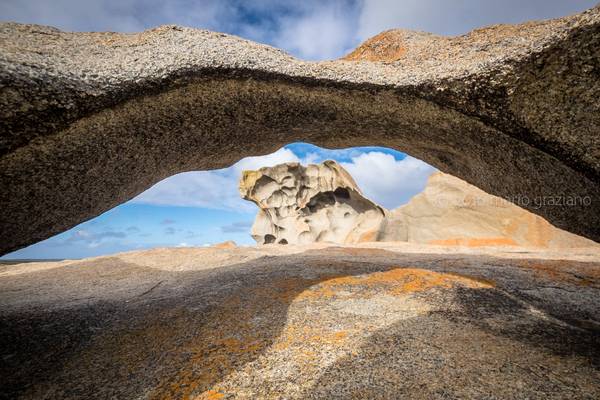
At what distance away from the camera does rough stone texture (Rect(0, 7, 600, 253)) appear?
2906 mm

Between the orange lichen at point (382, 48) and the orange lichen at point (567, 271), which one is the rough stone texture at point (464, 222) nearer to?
the orange lichen at point (567, 271)

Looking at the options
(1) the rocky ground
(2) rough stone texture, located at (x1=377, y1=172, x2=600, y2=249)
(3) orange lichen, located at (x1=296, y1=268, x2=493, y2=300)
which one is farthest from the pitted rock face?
(3) orange lichen, located at (x1=296, y1=268, x2=493, y2=300)

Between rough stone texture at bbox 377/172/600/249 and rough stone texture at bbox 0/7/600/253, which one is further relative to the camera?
rough stone texture at bbox 377/172/600/249

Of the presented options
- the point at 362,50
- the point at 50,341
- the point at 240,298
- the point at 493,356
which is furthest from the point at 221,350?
the point at 362,50

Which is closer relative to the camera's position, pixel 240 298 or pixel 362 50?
pixel 240 298

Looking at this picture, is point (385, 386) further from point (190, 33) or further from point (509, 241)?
point (509, 241)

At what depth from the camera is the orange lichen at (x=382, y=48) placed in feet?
15.4

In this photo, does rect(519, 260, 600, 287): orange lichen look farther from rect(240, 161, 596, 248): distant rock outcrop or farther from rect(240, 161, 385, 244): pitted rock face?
rect(240, 161, 385, 244): pitted rock face

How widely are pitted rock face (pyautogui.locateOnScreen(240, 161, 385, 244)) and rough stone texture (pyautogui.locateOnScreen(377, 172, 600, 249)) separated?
2.04m

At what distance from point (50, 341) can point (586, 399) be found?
Answer: 5.67 meters

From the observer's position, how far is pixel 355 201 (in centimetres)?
2000

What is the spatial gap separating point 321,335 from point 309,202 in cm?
1698

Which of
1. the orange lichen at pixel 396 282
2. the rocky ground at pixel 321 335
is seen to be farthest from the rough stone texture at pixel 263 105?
the orange lichen at pixel 396 282

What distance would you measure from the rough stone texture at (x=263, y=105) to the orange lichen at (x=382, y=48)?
34mm
